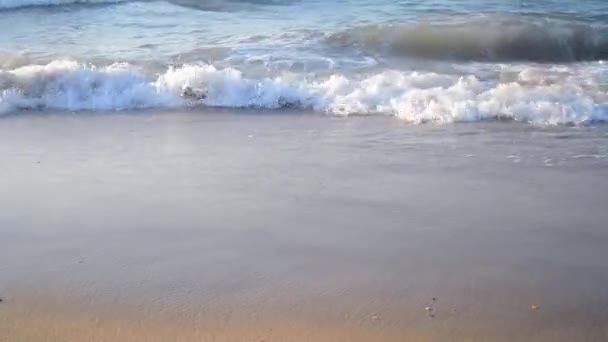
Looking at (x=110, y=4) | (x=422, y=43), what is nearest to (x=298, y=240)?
(x=422, y=43)

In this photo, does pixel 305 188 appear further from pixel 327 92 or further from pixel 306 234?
pixel 327 92

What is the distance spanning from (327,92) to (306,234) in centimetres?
314

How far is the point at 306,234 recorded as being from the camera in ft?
13.1

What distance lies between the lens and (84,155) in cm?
541

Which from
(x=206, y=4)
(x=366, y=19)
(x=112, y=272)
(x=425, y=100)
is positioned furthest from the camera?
(x=206, y=4)

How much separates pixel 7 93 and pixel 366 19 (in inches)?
195

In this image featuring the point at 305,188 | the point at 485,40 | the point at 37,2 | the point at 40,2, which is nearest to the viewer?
the point at 305,188

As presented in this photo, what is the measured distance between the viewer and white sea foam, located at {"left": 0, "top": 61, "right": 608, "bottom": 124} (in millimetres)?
6398

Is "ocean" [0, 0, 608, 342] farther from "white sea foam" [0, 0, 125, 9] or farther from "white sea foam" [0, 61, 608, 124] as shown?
"white sea foam" [0, 0, 125, 9]

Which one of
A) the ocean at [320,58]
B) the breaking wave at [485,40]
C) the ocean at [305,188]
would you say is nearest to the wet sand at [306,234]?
the ocean at [305,188]

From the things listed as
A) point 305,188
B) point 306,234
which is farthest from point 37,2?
point 306,234

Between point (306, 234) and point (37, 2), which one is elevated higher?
point (37, 2)

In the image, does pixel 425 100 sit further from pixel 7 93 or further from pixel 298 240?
pixel 7 93

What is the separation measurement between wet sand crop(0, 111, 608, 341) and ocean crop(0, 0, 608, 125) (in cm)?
76
